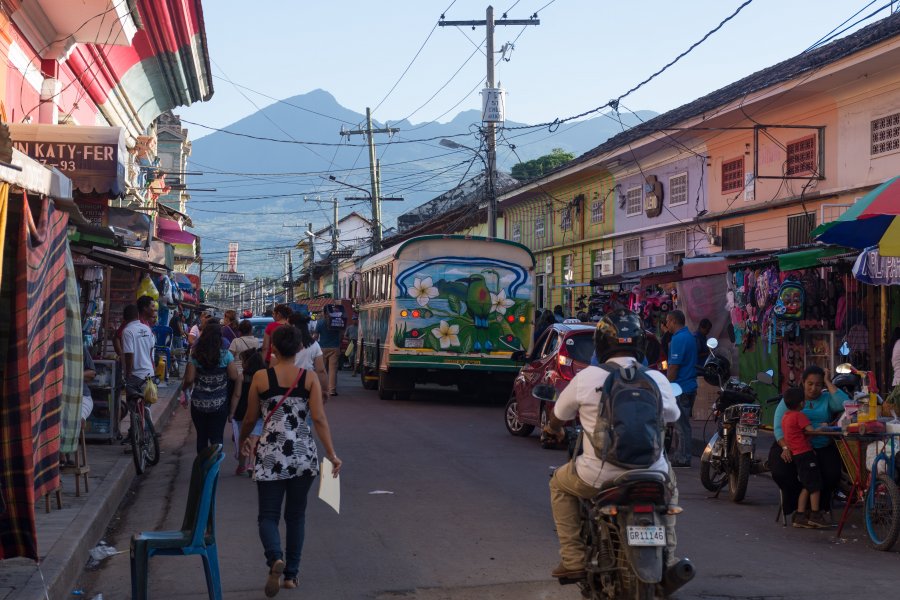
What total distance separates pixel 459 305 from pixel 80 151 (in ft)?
33.4

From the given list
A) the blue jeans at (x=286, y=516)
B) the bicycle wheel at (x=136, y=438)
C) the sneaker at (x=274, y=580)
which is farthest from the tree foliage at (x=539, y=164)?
the sneaker at (x=274, y=580)

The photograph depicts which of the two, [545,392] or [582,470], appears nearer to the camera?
[582,470]

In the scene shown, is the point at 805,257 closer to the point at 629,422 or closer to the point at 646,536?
the point at 629,422

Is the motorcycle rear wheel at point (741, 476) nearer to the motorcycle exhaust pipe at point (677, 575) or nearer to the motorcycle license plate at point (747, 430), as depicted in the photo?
the motorcycle license plate at point (747, 430)

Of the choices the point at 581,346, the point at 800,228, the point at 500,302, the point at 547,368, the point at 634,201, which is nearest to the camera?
the point at 581,346

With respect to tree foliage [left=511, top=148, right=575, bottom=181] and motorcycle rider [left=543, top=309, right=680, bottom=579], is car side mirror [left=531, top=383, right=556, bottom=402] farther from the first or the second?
tree foliage [left=511, top=148, right=575, bottom=181]

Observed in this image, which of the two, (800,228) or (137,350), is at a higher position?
(800,228)

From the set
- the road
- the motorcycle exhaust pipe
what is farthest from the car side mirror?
the motorcycle exhaust pipe

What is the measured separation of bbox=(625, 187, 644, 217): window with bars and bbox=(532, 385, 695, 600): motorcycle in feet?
81.1

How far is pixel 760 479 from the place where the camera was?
1295 centimetres

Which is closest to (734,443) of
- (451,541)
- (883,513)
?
(883,513)

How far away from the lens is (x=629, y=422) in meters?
5.83

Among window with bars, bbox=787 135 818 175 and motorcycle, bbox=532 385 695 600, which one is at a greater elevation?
window with bars, bbox=787 135 818 175

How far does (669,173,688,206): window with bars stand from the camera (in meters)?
27.2
